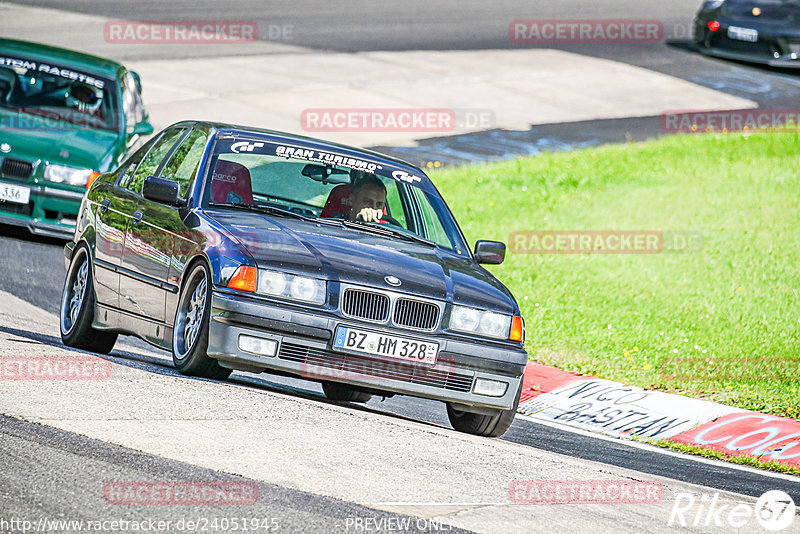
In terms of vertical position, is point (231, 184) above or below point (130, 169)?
above

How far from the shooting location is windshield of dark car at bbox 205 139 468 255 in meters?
8.76

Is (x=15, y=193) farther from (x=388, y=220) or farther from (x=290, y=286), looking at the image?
(x=290, y=286)

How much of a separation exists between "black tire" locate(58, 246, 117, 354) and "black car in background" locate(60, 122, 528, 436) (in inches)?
0.6

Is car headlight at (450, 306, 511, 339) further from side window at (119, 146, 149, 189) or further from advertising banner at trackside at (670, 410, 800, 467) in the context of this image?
side window at (119, 146, 149, 189)

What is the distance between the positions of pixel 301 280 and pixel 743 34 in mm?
18656

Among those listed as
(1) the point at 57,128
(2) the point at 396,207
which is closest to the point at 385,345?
(2) the point at 396,207

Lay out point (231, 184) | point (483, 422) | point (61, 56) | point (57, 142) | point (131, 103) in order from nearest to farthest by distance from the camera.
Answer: point (483, 422) < point (231, 184) < point (57, 142) < point (61, 56) < point (131, 103)

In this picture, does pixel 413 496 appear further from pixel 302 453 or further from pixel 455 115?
pixel 455 115

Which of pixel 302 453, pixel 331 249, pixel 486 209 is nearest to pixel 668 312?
pixel 486 209

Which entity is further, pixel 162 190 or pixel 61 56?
pixel 61 56
